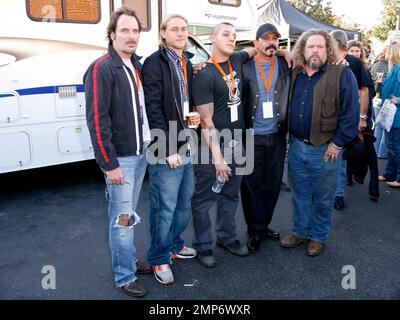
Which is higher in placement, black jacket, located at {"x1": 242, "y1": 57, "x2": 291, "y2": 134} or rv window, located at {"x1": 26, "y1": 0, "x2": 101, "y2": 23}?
rv window, located at {"x1": 26, "y1": 0, "x2": 101, "y2": 23}

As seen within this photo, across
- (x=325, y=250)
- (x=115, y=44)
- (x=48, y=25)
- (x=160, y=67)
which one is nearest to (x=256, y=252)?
(x=325, y=250)

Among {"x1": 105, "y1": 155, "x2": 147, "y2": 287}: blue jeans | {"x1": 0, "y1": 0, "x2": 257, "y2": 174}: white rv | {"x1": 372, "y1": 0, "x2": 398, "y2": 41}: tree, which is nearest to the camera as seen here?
{"x1": 105, "y1": 155, "x2": 147, "y2": 287}: blue jeans

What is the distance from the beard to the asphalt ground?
162 cm

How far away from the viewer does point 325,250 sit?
139 inches

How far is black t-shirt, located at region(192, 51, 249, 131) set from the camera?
2959 mm

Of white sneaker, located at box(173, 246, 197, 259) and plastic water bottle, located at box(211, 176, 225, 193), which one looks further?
white sneaker, located at box(173, 246, 197, 259)

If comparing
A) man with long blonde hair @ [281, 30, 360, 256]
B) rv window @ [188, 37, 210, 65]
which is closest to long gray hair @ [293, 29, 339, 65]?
man with long blonde hair @ [281, 30, 360, 256]

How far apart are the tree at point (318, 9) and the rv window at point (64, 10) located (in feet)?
91.5

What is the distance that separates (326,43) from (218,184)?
1464mm

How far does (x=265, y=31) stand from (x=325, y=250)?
1986mm

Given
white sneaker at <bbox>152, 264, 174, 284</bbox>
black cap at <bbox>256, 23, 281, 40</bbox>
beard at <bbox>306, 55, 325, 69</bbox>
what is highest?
black cap at <bbox>256, 23, 281, 40</bbox>

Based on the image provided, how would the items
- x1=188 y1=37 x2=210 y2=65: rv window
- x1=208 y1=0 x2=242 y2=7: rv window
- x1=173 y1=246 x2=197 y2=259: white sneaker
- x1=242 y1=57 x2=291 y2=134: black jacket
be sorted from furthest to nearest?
x1=208 y1=0 x2=242 y2=7: rv window → x1=188 y1=37 x2=210 y2=65: rv window → x1=173 y1=246 x2=197 y2=259: white sneaker → x1=242 y1=57 x2=291 y2=134: black jacket

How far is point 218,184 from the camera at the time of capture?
3146mm

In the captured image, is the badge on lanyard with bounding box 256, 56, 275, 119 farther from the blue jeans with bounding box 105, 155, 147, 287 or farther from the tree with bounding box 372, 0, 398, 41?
the tree with bounding box 372, 0, 398, 41
